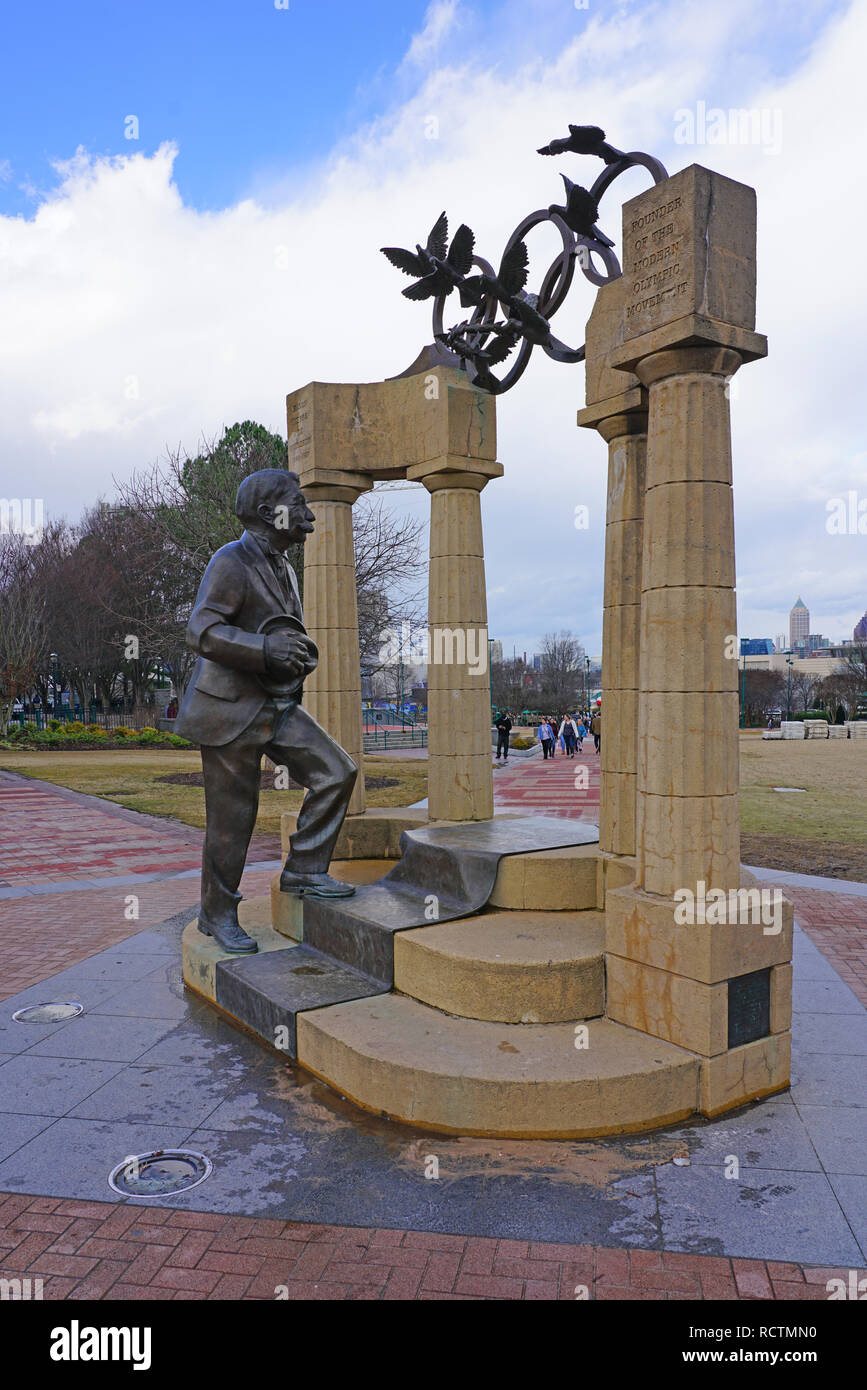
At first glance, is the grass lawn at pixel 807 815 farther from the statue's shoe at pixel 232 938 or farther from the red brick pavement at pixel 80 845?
the red brick pavement at pixel 80 845

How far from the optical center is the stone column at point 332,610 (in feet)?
26.5

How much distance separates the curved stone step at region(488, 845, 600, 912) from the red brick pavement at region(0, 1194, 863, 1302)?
8.85 ft

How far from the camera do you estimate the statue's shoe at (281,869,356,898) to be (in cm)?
626

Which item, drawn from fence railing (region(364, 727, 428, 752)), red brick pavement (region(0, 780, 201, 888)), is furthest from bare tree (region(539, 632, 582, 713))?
red brick pavement (region(0, 780, 201, 888))

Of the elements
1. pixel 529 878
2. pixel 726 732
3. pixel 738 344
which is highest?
pixel 738 344

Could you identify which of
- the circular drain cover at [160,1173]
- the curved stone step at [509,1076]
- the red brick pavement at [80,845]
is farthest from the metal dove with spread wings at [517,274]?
the red brick pavement at [80,845]

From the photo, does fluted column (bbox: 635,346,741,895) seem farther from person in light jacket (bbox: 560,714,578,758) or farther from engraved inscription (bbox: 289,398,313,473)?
person in light jacket (bbox: 560,714,578,758)

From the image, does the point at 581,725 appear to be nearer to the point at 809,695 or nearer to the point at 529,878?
the point at 529,878

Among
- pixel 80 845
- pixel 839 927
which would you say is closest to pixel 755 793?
pixel 839 927

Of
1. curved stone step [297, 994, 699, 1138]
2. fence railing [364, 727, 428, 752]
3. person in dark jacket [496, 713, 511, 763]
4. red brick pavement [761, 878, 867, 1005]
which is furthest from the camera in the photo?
fence railing [364, 727, 428, 752]

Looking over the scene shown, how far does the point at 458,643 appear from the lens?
7.77 metres

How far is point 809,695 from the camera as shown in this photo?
91938mm
